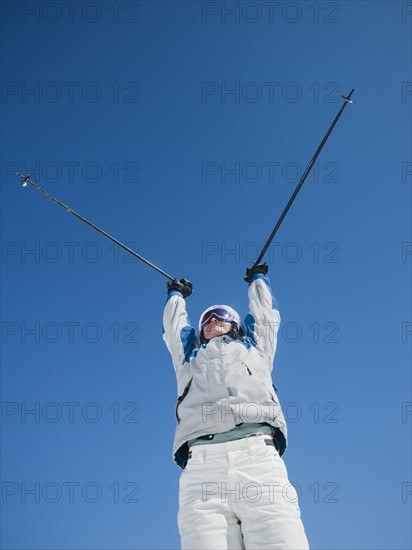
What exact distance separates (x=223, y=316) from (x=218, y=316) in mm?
70

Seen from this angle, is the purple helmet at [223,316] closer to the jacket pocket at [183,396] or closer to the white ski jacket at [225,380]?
the white ski jacket at [225,380]

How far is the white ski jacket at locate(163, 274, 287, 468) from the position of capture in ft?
17.3

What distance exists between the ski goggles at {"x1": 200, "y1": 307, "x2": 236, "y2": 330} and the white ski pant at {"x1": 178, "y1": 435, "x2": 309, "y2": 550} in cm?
215

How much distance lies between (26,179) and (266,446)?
710 cm

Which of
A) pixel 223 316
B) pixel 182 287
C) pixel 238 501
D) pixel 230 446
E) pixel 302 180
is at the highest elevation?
pixel 302 180

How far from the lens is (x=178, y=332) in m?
6.69

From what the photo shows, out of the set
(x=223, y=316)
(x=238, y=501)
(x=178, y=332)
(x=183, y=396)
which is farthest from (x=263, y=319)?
(x=238, y=501)

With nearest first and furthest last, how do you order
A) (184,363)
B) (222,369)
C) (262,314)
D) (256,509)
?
1. (256,509)
2. (222,369)
3. (184,363)
4. (262,314)

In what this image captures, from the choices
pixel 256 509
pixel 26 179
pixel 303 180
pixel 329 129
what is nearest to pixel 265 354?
pixel 256 509

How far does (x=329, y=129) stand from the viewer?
9211 millimetres

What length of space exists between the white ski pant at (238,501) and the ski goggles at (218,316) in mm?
2148

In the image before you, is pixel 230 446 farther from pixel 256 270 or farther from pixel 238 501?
pixel 256 270

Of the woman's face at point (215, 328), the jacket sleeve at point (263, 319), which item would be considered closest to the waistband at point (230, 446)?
the jacket sleeve at point (263, 319)

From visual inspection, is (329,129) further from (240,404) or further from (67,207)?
(240,404)
